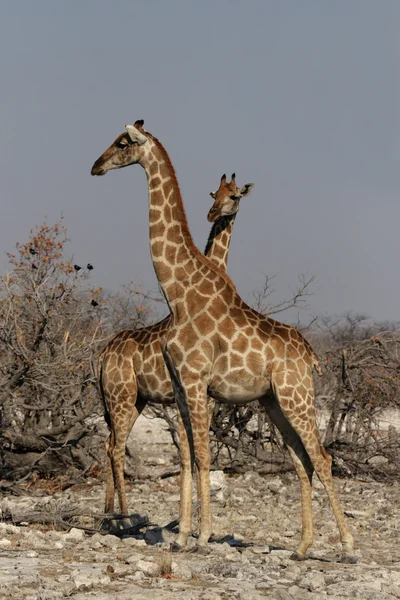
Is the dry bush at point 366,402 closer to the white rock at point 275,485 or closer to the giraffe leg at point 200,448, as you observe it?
the white rock at point 275,485

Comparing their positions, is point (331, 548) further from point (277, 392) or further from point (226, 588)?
point (226, 588)

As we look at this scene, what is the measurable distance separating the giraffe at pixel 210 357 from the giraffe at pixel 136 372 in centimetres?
139

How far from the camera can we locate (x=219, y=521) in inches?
354

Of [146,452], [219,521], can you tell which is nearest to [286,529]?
[219,521]

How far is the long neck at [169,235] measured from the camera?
24.5ft

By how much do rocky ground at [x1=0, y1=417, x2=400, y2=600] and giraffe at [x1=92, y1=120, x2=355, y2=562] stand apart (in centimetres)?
56

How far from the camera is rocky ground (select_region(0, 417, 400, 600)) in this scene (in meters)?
5.39

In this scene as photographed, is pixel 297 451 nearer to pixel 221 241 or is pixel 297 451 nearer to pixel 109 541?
pixel 109 541

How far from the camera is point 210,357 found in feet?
23.5

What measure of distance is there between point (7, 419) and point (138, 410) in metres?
2.84

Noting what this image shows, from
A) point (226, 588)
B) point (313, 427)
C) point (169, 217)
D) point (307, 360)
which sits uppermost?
point (169, 217)

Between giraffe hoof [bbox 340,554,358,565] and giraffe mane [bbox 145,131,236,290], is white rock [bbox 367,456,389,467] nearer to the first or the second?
giraffe hoof [bbox 340,554,358,565]

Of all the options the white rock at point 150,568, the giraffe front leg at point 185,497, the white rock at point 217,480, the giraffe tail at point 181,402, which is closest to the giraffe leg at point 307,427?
the giraffe tail at point 181,402

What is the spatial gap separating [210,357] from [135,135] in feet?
7.08
